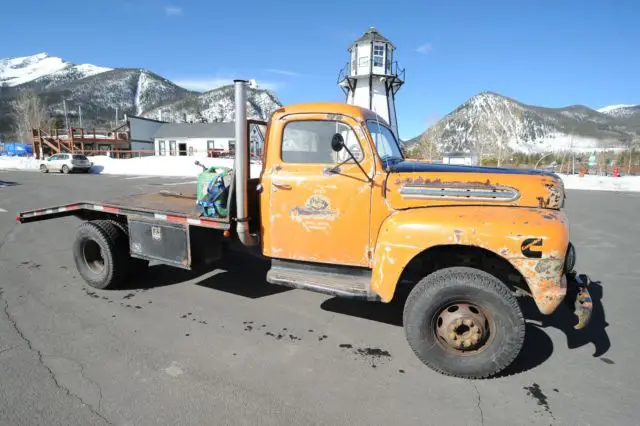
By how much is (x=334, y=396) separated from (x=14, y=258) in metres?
5.93

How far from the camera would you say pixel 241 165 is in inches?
141

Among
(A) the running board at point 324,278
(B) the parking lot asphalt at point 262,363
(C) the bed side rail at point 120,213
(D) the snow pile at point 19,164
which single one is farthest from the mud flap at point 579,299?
(D) the snow pile at point 19,164

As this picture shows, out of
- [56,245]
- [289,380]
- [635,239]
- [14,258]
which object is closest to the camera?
[289,380]

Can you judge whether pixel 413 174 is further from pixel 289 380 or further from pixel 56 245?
pixel 56 245

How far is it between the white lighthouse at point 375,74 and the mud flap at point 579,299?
2628 centimetres

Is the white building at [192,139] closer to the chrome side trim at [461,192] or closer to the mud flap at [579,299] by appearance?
the chrome side trim at [461,192]

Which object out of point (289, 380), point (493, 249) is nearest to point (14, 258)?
point (289, 380)

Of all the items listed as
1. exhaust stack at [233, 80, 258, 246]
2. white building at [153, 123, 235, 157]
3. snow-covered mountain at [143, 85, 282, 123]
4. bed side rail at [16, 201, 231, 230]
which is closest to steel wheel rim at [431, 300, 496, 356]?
exhaust stack at [233, 80, 258, 246]

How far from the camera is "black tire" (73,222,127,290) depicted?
4473 mm

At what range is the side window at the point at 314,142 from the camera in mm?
3514

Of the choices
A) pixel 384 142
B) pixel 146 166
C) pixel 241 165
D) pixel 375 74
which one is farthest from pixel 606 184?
pixel 146 166

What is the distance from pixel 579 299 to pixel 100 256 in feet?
17.5

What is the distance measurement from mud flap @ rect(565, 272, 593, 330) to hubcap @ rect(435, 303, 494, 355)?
0.67 metres

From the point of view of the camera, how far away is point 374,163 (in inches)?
134
